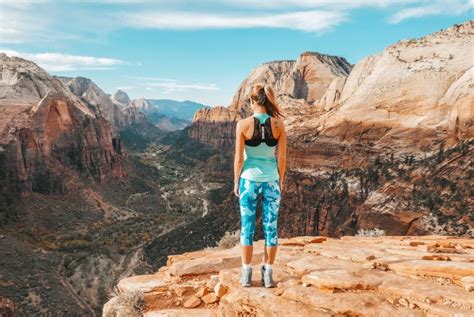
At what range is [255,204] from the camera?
23.7 feet

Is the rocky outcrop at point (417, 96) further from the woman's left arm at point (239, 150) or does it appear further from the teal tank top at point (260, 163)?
the woman's left arm at point (239, 150)

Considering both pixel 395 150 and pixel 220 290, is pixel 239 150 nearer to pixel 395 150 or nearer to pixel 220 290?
pixel 220 290

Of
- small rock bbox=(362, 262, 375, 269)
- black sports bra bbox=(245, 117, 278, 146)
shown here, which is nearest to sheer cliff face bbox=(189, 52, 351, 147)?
small rock bbox=(362, 262, 375, 269)

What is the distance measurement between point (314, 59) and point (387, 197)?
69488 mm

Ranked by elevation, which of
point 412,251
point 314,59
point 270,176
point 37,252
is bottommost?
point 37,252

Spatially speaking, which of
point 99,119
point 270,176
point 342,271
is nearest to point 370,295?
point 342,271

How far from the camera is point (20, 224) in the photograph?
54.2 metres

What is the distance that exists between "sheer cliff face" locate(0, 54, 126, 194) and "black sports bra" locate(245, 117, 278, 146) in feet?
205

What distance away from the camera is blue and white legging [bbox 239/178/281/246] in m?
7.04

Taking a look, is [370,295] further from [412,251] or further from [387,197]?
[387,197]

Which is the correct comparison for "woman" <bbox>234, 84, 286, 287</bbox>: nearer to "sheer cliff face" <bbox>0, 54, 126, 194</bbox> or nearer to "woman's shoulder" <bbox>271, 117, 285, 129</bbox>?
"woman's shoulder" <bbox>271, 117, 285, 129</bbox>

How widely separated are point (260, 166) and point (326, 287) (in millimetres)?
2382

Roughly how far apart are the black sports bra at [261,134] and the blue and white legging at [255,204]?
2.14 feet

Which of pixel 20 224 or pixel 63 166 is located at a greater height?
pixel 63 166
